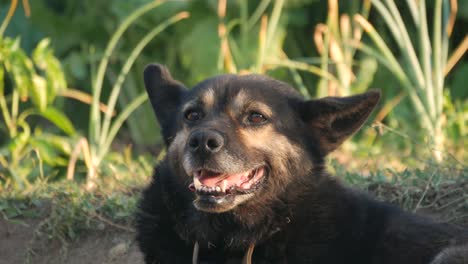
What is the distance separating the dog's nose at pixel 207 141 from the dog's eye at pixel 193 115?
0.30 metres

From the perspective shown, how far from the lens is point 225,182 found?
174 inches

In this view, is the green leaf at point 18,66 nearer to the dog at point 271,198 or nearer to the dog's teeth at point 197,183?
the dog at point 271,198

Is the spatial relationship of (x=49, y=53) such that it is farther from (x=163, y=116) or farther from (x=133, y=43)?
(x=133, y=43)

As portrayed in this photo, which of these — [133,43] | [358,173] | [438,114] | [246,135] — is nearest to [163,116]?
[246,135]

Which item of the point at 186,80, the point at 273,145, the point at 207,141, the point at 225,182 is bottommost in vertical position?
the point at 186,80

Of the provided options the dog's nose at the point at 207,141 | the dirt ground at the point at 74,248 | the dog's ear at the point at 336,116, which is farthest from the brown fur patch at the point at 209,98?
the dirt ground at the point at 74,248

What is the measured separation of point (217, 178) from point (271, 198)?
12.1 inches

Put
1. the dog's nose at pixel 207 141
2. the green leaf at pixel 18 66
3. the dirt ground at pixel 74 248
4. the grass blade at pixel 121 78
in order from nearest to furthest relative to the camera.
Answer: the dog's nose at pixel 207 141, the dirt ground at pixel 74 248, the green leaf at pixel 18 66, the grass blade at pixel 121 78

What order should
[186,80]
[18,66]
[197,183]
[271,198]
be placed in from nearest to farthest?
1. [197,183]
2. [271,198]
3. [18,66]
4. [186,80]

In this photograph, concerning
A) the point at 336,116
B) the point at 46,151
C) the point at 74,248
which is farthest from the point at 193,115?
the point at 46,151

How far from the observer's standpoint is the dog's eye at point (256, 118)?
14.8 feet

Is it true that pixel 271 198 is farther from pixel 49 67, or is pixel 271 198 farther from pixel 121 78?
pixel 121 78

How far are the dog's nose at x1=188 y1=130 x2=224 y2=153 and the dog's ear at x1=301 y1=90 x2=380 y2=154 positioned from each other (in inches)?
24.6

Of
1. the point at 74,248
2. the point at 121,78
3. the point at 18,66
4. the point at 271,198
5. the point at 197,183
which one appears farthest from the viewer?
the point at 121,78
